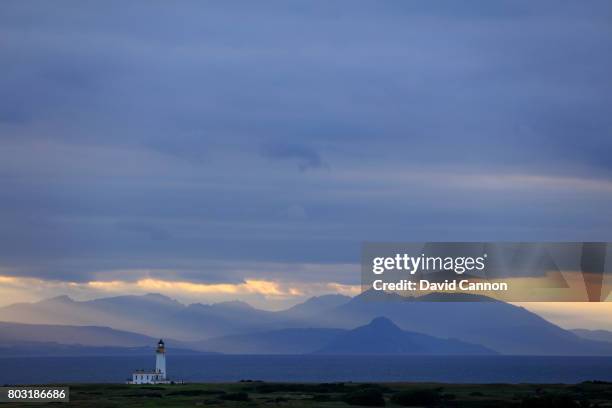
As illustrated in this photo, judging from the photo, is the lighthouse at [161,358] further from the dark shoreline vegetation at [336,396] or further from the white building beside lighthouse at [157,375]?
the dark shoreline vegetation at [336,396]

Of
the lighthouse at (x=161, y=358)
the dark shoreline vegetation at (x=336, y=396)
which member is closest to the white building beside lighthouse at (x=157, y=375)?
the lighthouse at (x=161, y=358)

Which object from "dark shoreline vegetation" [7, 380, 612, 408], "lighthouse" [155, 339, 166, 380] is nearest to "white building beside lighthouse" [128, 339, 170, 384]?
"lighthouse" [155, 339, 166, 380]

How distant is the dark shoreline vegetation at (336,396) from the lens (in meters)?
111

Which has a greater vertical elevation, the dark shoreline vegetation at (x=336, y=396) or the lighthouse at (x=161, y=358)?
the lighthouse at (x=161, y=358)

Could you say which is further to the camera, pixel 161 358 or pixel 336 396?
pixel 161 358

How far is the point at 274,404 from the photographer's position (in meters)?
110

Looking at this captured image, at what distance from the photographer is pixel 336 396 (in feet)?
409

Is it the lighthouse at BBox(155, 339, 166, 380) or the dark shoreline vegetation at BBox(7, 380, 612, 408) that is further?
the lighthouse at BBox(155, 339, 166, 380)

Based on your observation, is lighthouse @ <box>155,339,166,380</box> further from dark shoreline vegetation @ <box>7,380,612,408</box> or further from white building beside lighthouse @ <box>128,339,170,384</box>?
dark shoreline vegetation @ <box>7,380,612,408</box>

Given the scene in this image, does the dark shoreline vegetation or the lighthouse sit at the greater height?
the lighthouse

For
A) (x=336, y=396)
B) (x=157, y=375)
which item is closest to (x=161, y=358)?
(x=157, y=375)

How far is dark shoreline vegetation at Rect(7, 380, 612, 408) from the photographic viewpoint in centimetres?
11056

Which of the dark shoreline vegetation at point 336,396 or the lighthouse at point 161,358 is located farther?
the lighthouse at point 161,358

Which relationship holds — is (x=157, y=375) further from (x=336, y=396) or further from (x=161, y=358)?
(x=336, y=396)
